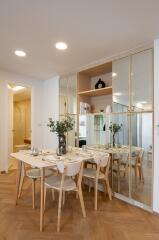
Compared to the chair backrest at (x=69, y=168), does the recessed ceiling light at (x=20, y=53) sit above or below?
above

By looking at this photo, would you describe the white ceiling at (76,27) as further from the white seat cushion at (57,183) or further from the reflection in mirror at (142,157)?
the white seat cushion at (57,183)

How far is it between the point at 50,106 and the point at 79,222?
2971 millimetres

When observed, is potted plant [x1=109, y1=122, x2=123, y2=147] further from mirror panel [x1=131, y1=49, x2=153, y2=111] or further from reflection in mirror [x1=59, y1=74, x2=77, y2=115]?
reflection in mirror [x1=59, y1=74, x2=77, y2=115]

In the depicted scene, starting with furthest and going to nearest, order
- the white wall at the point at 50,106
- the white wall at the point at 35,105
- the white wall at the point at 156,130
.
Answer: the white wall at the point at 50,106 < the white wall at the point at 35,105 < the white wall at the point at 156,130

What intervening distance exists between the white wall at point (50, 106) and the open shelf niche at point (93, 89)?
79cm

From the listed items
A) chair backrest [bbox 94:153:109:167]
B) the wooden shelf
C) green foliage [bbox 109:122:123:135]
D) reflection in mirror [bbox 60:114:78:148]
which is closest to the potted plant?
green foliage [bbox 109:122:123:135]

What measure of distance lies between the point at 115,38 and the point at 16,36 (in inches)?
53.1

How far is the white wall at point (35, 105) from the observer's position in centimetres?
399

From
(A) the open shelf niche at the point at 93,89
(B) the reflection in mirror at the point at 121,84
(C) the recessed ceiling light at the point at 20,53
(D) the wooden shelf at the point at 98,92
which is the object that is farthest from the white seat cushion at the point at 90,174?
(C) the recessed ceiling light at the point at 20,53

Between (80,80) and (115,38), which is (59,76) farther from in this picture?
(115,38)

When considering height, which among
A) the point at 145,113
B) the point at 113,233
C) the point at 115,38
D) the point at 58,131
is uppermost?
the point at 115,38

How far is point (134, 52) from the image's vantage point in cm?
264

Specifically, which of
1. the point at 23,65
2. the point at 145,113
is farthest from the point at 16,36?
the point at 145,113

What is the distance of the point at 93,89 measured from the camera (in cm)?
376
